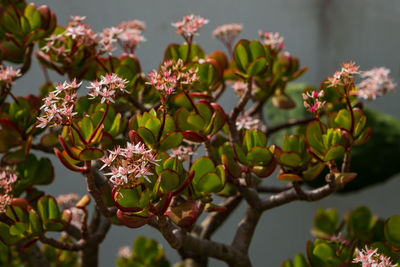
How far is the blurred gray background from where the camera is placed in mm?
2262

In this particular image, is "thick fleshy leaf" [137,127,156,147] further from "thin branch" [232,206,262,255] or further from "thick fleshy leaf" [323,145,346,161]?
"thin branch" [232,206,262,255]

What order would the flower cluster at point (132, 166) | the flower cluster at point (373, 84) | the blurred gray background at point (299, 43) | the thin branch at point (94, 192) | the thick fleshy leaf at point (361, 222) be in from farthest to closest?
the blurred gray background at point (299, 43), the thick fleshy leaf at point (361, 222), the flower cluster at point (373, 84), the thin branch at point (94, 192), the flower cluster at point (132, 166)

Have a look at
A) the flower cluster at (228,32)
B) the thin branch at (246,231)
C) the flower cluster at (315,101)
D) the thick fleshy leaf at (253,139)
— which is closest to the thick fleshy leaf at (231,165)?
the thick fleshy leaf at (253,139)

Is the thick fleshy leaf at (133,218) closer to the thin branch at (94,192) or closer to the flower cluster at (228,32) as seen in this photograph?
the thin branch at (94,192)

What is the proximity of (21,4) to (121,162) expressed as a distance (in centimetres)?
54

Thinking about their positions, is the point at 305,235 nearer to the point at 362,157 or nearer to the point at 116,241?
the point at 362,157

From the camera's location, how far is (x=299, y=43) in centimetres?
255

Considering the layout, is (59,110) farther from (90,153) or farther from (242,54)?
(242,54)

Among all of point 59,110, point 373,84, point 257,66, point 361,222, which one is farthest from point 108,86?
point 361,222

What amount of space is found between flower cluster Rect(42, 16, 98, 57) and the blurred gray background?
4.35 feet

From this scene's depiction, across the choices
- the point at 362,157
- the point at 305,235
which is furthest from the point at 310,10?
the point at 305,235

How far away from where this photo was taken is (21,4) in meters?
0.95

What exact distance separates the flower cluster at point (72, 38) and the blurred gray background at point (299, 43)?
133 centimetres

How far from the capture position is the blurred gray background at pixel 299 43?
226 cm
